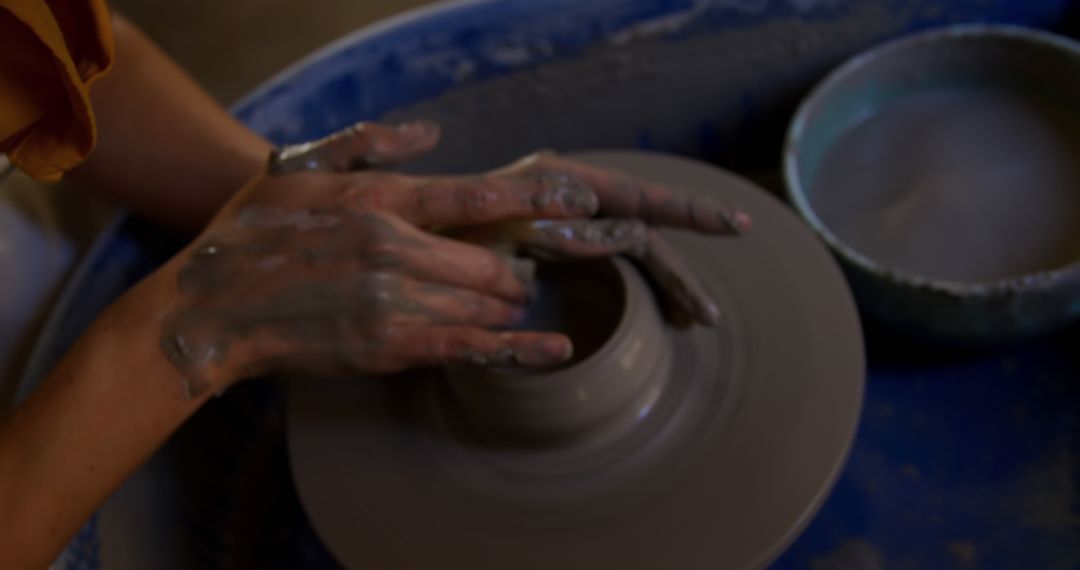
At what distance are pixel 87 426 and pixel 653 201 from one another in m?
0.70

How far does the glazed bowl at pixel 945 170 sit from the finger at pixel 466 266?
56cm

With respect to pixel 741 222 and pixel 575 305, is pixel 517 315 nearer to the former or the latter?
pixel 575 305

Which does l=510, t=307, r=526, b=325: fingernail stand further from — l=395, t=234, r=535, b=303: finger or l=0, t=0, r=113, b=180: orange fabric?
l=0, t=0, r=113, b=180: orange fabric

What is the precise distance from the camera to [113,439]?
0.97 metres

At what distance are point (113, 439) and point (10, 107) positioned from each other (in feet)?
1.20

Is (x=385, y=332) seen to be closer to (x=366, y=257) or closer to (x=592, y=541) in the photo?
(x=366, y=257)

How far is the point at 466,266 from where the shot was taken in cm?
98

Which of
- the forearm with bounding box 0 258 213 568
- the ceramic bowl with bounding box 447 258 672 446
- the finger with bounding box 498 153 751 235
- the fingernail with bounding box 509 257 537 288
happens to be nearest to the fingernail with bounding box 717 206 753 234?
the finger with bounding box 498 153 751 235

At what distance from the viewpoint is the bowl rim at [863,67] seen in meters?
1.25

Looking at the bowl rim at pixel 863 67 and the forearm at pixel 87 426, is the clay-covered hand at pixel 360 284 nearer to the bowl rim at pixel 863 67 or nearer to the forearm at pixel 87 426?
the forearm at pixel 87 426

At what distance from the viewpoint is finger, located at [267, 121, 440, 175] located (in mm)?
1074

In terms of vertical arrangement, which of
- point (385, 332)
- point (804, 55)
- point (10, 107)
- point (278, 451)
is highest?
point (10, 107)

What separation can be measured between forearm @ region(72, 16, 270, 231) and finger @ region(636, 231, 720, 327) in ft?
1.97

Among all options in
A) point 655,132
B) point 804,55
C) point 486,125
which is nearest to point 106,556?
point 486,125
